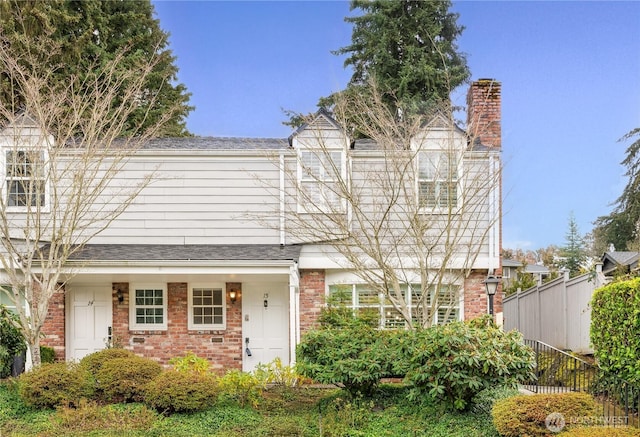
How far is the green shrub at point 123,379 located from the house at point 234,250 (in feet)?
10.7

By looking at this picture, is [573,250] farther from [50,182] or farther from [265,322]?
[50,182]

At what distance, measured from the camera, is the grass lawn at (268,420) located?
28.1 feet

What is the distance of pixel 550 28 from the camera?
14.8m

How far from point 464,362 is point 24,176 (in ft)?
31.5

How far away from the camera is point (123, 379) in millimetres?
9914

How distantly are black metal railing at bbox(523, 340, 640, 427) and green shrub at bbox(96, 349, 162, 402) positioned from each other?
19.9ft

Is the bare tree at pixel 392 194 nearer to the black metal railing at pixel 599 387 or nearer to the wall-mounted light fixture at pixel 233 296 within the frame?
the wall-mounted light fixture at pixel 233 296

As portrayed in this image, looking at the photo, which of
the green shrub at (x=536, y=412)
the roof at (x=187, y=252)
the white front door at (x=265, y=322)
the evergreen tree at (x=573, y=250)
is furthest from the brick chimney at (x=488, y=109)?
the evergreen tree at (x=573, y=250)

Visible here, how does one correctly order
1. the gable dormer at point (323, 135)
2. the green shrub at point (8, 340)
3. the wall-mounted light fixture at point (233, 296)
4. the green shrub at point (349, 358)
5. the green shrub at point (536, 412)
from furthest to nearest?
the wall-mounted light fixture at point (233, 296) < the gable dormer at point (323, 135) < the green shrub at point (8, 340) < the green shrub at point (349, 358) < the green shrub at point (536, 412)

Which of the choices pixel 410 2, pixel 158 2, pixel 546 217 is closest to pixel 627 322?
pixel 546 217

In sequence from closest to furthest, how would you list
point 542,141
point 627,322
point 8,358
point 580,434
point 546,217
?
point 580,434 → point 627,322 → point 8,358 → point 542,141 → point 546,217

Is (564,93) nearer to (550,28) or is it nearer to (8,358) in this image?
(550,28)

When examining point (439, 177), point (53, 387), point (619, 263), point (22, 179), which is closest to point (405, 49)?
point (439, 177)

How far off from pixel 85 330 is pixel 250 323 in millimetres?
3715
